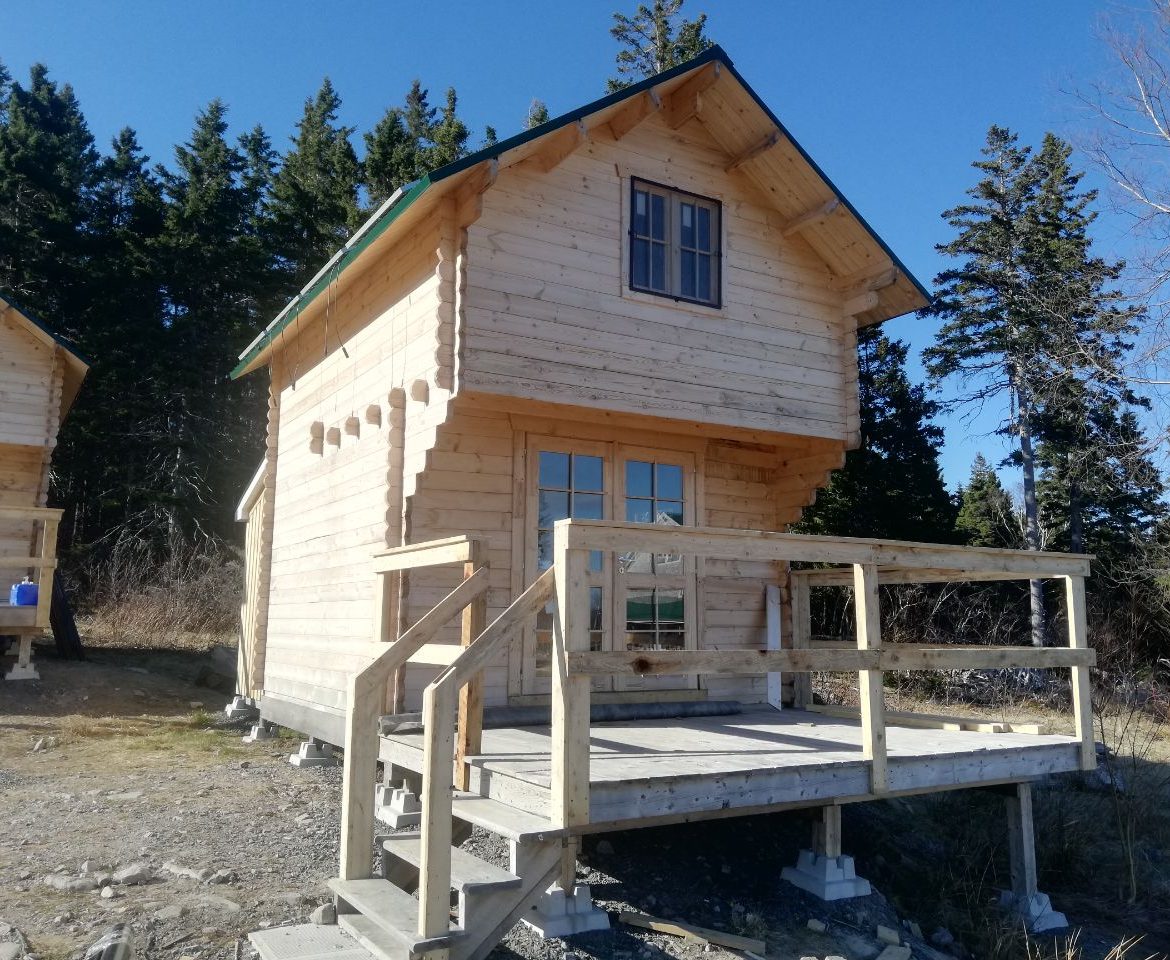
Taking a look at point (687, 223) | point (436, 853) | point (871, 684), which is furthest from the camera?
point (687, 223)

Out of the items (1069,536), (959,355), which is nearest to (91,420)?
(959,355)

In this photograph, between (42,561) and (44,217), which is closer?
(42,561)

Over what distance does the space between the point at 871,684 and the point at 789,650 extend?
0.77 m

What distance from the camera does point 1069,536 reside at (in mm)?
25984

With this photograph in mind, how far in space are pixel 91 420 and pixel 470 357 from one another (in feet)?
68.6

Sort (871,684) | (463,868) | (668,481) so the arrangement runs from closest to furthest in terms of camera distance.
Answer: (463,868), (871,684), (668,481)

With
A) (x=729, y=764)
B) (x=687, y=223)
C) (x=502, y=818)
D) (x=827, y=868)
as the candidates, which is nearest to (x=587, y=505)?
(x=687, y=223)

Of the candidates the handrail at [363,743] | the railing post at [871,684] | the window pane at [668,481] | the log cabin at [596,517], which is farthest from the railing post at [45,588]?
the railing post at [871,684]

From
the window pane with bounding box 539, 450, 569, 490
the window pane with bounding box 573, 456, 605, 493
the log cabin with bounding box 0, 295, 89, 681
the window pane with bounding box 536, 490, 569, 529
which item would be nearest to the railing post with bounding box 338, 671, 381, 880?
the window pane with bounding box 536, 490, 569, 529

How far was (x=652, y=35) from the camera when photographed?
28391mm

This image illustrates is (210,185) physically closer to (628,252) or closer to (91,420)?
(91,420)

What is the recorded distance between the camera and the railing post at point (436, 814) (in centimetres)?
427

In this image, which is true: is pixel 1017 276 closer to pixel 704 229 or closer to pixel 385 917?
pixel 704 229

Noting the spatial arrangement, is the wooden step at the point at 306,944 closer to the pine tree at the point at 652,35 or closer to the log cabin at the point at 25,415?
the log cabin at the point at 25,415
